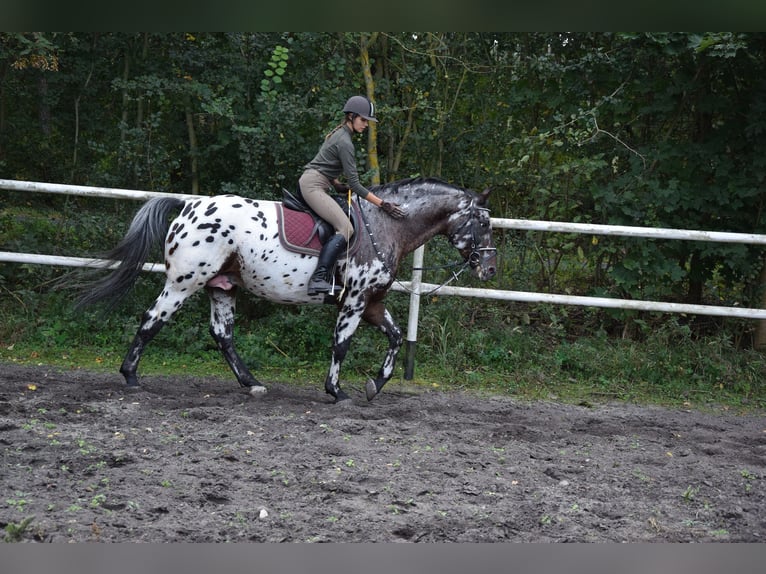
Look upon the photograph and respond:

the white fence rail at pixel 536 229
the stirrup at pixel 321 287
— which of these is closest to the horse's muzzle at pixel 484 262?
the white fence rail at pixel 536 229

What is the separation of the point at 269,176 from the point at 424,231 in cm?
247

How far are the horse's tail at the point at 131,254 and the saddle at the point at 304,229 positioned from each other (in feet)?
3.60

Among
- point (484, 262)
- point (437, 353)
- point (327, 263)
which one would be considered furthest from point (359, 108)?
point (437, 353)

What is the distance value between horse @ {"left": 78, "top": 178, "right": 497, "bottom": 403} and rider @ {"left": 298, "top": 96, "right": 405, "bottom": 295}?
6.1 inches

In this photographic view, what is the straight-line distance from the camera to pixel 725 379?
8531mm

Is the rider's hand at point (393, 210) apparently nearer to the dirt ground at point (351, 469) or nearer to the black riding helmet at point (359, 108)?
the black riding helmet at point (359, 108)

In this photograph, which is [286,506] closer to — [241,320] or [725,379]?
[241,320]

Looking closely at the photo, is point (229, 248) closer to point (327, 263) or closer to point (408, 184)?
point (327, 263)

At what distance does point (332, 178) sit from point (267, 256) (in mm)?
881

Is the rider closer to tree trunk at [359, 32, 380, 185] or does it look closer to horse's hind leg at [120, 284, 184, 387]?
horse's hind leg at [120, 284, 184, 387]

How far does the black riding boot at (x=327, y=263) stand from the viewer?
22.4 ft

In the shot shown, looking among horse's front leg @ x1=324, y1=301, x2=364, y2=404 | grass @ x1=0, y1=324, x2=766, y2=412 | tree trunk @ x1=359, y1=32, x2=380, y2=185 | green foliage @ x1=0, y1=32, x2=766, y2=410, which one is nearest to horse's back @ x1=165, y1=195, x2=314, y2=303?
horse's front leg @ x1=324, y1=301, x2=364, y2=404

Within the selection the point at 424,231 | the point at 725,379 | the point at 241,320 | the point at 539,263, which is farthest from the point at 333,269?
the point at 725,379

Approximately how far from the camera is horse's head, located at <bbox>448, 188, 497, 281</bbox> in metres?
7.35
